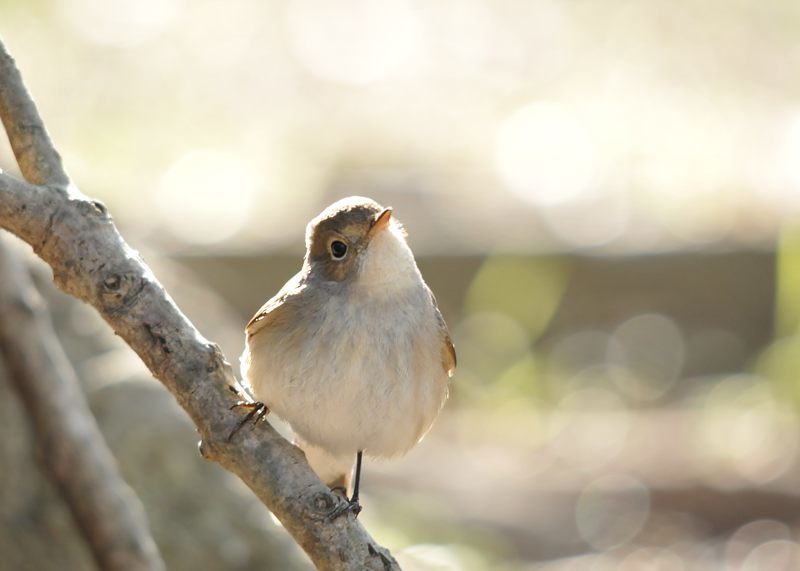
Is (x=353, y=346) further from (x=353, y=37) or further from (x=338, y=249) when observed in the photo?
(x=353, y=37)

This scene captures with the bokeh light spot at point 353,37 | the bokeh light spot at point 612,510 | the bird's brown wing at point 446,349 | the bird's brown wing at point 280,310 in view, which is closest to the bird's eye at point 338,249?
the bird's brown wing at point 280,310

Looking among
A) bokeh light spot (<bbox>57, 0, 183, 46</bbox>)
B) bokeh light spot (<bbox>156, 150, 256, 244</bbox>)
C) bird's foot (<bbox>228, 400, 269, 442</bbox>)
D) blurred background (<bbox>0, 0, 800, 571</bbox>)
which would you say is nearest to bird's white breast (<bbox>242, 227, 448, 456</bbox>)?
bird's foot (<bbox>228, 400, 269, 442</bbox>)

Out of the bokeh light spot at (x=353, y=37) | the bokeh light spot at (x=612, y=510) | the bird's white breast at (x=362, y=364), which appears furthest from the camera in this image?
the bokeh light spot at (x=353, y=37)

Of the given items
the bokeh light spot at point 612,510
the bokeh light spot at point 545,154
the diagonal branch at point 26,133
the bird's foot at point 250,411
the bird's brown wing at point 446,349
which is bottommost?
the bird's foot at point 250,411

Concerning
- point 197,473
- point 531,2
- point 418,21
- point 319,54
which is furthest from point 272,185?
point 197,473

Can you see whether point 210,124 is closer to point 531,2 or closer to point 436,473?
point 531,2

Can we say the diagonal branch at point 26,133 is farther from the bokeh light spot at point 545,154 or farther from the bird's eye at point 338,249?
the bokeh light spot at point 545,154
